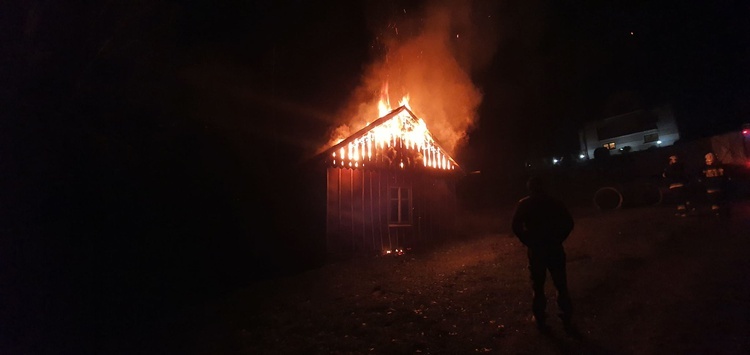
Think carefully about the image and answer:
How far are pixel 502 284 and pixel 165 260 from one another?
346 inches

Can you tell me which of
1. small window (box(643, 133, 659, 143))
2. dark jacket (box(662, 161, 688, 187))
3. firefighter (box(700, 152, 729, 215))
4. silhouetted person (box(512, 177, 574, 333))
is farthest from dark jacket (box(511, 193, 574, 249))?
small window (box(643, 133, 659, 143))

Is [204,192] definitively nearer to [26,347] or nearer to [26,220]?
[26,220]

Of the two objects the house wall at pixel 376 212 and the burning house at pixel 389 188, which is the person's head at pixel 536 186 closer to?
the burning house at pixel 389 188

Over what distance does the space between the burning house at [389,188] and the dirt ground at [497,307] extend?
5.99 ft

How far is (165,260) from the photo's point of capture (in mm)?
10227

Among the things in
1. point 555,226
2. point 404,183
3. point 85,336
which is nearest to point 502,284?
point 555,226

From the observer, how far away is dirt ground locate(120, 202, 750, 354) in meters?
4.50

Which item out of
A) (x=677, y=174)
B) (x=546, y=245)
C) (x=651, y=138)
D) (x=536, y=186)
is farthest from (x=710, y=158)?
(x=651, y=138)

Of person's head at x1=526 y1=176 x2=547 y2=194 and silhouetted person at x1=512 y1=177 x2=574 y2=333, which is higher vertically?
person's head at x1=526 y1=176 x2=547 y2=194

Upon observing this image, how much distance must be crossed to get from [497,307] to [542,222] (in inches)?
75.7

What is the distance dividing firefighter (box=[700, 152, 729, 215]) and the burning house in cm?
708

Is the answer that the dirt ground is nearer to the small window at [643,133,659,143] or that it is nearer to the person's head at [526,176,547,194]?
the person's head at [526,176,547,194]

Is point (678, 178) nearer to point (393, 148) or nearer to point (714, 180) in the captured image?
point (714, 180)

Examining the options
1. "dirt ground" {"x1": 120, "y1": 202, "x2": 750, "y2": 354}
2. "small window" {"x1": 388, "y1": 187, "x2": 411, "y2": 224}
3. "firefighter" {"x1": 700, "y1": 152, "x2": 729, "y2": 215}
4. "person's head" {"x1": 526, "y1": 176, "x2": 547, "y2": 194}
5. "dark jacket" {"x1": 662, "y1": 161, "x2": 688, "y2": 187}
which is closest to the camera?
"dirt ground" {"x1": 120, "y1": 202, "x2": 750, "y2": 354}
